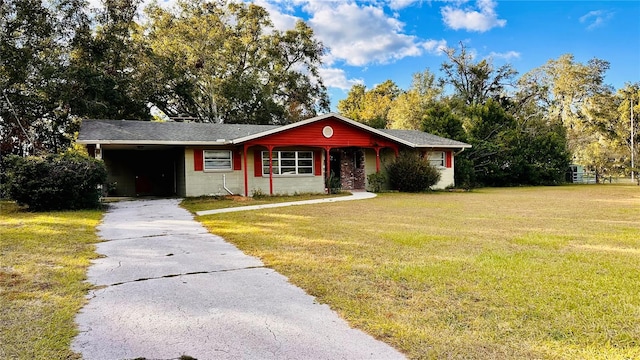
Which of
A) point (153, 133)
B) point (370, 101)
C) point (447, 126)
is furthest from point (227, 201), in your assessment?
point (370, 101)

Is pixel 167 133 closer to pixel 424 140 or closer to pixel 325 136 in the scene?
pixel 325 136

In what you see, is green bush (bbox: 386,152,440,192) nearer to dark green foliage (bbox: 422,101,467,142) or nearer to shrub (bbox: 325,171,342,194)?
shrub (bbox: 325,171,342,194)

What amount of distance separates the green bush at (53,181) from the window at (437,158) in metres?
15.8

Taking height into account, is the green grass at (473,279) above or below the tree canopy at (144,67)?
below

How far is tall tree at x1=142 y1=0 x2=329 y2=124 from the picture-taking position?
1120 inches

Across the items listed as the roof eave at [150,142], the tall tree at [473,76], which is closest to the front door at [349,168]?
the roof eave at [150,142]

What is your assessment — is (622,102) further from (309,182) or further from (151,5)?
(151,5)

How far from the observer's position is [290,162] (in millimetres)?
17688

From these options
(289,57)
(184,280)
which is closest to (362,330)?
(184,280)

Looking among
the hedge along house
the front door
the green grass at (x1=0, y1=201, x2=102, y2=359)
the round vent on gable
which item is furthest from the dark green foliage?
the green grass at (x1=0, y1=201, x2=102, y2=359)

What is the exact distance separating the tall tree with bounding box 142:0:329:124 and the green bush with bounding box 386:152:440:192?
13.6 metres

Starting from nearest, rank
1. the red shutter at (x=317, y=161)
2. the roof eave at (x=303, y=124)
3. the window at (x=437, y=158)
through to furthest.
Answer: the roof eave at (x=303, y=124)
the red shutter at (x=317, y=161)
the window at (x=437, y=158)

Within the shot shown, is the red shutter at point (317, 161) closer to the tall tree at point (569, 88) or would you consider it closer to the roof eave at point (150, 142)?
the roof eave at point (150, 142)

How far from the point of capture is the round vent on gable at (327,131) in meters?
17.1
